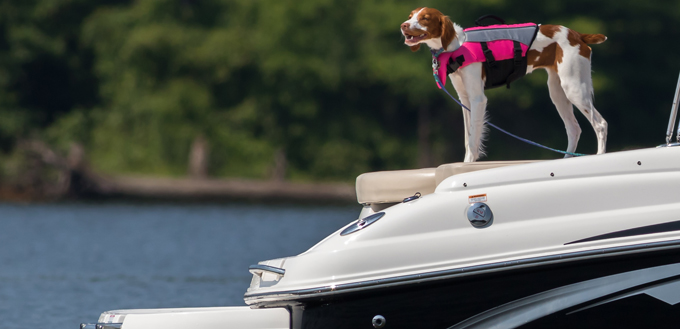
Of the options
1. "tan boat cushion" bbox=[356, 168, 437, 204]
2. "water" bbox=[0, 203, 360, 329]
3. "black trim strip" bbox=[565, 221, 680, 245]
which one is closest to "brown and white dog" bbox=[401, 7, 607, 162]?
"tan boat cushion" bbox=[356, 168, 437, 204]

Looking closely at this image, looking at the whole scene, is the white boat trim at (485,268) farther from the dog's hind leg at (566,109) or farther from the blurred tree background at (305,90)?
the blurred tree background at (305,90)

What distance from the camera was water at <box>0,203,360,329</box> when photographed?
→ 934 centimetres

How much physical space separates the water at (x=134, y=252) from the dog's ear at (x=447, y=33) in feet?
12.1

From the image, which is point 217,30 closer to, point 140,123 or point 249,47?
point 249,47

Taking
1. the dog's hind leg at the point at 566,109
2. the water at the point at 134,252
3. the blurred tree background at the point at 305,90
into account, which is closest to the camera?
the dog's hind leg at the point at 566,109

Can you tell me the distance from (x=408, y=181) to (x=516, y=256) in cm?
77

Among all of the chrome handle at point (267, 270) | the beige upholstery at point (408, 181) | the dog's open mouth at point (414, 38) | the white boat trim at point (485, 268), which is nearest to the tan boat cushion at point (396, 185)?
the beige upholstery at point (408, 181)

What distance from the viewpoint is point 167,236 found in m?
18.0

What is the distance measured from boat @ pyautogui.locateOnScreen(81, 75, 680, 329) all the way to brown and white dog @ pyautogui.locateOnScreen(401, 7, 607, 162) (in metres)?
0.92

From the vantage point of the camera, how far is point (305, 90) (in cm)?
3291

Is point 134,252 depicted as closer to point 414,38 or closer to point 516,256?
point 414,38

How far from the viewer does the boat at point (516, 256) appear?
4.65 m

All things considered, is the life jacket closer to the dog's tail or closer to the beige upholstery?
the dog's tail

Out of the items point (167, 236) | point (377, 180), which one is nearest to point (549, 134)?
point (167, 236)
